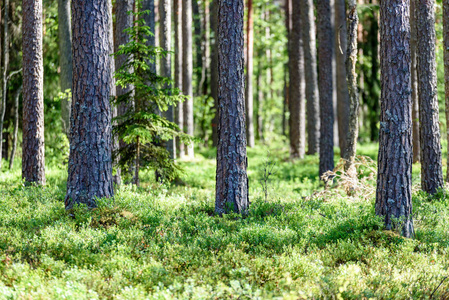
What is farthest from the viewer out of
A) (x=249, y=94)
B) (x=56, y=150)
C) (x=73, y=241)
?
(x=249, y=94)

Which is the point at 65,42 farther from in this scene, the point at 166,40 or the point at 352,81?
the point at 352,81

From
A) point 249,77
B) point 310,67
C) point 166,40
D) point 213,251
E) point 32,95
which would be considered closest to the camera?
point 213,251

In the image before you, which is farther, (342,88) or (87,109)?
(342,88)

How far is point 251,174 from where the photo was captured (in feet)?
50.0

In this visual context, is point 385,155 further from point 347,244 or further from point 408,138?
point 347,244

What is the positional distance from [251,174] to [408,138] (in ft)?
30.2

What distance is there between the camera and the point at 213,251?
5715 mm

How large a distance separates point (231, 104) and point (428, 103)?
5.01m

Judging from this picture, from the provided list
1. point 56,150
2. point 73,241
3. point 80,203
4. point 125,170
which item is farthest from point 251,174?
point 73,241

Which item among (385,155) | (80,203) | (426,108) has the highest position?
(426,108)

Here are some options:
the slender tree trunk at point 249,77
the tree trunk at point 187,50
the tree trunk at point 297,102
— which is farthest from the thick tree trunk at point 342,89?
the tree trunk at point 187,50

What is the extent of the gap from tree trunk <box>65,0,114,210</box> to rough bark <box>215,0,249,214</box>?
2319 millimetres

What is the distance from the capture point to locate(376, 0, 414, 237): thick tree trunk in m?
6.31

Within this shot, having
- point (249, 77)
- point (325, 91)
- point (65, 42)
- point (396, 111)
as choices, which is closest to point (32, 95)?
point (65, 42)
